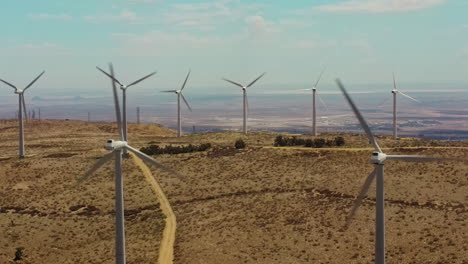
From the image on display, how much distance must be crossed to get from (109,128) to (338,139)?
95011 mm

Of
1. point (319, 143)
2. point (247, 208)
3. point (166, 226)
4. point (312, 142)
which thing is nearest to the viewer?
point (166, 226)

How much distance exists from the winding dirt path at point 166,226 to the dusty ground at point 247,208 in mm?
780

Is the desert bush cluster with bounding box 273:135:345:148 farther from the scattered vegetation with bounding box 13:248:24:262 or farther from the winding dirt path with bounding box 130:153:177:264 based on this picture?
the scattered vegetation with bounding box 13:248:24:262

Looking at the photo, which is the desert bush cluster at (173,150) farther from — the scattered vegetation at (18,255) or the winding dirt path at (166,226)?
the scattered vegetation at (18,255)

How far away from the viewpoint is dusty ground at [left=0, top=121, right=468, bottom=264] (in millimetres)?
51438

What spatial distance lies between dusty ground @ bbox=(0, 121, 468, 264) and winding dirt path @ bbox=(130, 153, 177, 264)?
78cm

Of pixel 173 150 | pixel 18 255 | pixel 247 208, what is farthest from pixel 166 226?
pixel 173 150

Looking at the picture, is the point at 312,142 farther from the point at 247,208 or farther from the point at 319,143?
the point at 247,208

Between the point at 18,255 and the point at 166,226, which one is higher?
the point at 166,226

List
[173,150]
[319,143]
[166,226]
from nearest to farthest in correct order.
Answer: [166,226]
[319,143]
[173,150]

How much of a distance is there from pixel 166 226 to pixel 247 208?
1062 centimetres

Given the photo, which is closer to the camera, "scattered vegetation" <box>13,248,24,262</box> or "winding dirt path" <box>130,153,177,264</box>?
"winding dirt path" <box>130,153,177,264</box>

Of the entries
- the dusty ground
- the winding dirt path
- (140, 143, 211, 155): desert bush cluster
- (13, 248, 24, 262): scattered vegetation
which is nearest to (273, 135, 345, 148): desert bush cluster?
the dusty ground

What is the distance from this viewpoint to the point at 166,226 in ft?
203
